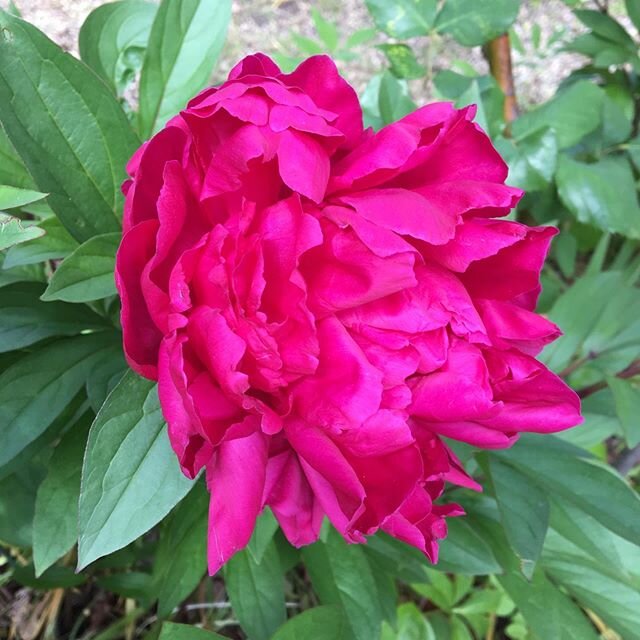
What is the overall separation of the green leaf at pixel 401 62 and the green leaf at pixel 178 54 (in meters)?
0.43

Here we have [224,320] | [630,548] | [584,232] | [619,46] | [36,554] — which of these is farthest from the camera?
[584,232]

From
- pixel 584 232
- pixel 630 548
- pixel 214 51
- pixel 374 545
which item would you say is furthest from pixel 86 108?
pixel 584 232

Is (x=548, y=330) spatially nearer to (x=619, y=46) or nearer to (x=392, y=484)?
(x=392, y=484)

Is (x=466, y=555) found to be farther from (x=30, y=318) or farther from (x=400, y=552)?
(x=30, y=318)

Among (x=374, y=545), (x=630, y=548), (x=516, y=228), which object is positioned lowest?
(x=630, y=548)

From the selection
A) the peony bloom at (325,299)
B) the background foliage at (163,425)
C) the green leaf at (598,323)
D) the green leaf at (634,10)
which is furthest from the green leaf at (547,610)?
the green leaf at (634,10)

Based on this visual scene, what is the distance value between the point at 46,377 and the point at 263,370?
22cm

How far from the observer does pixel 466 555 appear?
30.0 inches

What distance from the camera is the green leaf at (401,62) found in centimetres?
98

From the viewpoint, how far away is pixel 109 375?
558mm

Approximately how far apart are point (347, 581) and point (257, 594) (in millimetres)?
103

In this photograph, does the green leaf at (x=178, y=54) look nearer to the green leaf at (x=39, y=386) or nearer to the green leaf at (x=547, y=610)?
the green leaf at (x=39, y=386)

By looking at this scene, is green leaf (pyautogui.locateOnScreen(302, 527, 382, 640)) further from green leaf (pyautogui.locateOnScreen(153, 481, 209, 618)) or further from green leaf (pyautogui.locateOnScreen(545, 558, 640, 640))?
green leaf (pyautogui.locateOnScreen(545, 558, 640, 640))

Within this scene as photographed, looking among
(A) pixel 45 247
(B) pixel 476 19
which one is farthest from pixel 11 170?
(B) pixel 476 19
